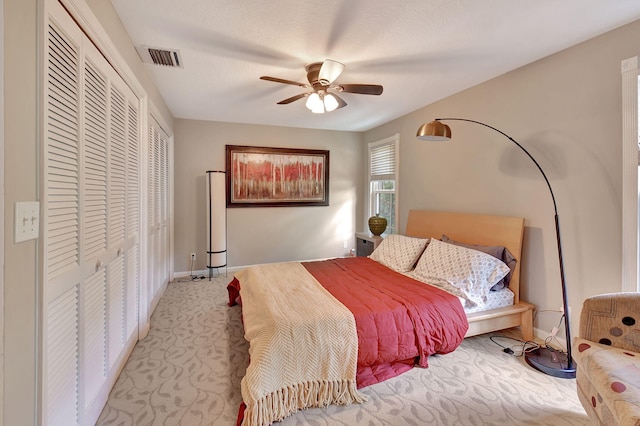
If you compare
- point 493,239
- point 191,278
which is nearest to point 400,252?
point 493,239

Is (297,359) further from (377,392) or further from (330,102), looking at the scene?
(330,102)

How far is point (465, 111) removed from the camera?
3086mm

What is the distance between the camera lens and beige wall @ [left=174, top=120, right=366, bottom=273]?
14.3 feet

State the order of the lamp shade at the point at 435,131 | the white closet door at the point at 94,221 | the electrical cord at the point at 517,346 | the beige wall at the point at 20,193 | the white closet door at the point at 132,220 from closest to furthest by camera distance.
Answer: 1. the beige wall at the point at 20,193
2. the white closet door at the point at 94,221
3. the white closet door at the point at 132,220
4. the electrical cord at the point at 517,346
5. the lamp shade at the point at 435,131

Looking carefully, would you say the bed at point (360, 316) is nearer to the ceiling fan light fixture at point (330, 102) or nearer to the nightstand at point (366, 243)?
the nightstand at point (366, 243)

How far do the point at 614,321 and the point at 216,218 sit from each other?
4.07 m

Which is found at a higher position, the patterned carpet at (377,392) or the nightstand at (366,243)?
the nightstand at (366,243)

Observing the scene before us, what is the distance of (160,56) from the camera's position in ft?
7.67

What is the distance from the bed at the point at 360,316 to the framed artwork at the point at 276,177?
1883mm

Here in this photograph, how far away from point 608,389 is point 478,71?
2510mm

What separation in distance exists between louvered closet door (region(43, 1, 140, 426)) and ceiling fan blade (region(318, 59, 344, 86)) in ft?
4.66

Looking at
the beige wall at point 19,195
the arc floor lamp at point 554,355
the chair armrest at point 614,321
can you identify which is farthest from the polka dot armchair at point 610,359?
the beige wall at point 19,195

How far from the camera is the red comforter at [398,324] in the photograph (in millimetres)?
1875

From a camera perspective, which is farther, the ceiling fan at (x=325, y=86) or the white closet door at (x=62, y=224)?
the ceiling fan at (x=325, y=86)
